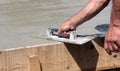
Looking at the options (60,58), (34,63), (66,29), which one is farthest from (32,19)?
(34,63)

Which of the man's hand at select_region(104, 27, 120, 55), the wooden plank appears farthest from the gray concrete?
the man's hand at select_region(104, 27, 120, 55)

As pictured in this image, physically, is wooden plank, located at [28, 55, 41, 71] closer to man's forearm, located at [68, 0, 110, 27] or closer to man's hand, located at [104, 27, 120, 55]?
man's forearm, located at [68, 0, 110, 27]

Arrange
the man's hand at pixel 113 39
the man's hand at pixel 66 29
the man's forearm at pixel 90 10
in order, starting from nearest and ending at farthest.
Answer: the man's hand at pixel 113 39 < the man's forearm at pixel 90 10 < the man's hand at pixel 66 29

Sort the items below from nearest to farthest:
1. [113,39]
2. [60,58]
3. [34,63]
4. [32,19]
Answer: [113,39]
[34,63]
[60,58]
[32,19]

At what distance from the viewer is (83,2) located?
6438mm

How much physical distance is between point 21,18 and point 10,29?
55cm

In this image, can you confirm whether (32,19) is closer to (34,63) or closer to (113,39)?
(34,63)

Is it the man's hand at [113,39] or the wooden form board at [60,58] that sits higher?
the man's hand at [113,39]

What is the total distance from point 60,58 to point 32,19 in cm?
225

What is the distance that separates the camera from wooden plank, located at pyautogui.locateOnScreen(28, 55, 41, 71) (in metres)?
3.14

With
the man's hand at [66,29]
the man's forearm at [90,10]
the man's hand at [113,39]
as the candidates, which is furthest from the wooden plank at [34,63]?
the man's hand at [113,39]

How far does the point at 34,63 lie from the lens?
3.17 meters

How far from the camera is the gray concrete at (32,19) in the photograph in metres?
4.63

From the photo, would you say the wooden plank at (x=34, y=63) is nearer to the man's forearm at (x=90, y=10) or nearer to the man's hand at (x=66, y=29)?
the man's hand at (x=66, y=29)
